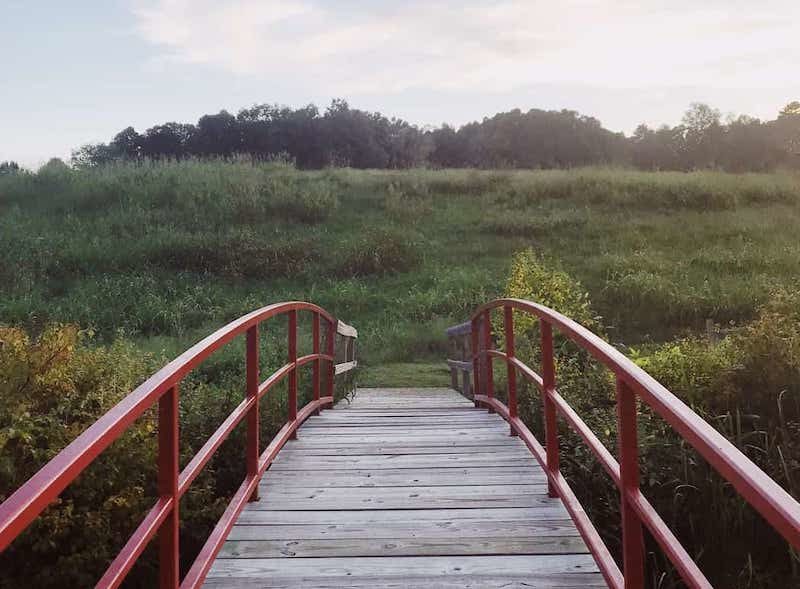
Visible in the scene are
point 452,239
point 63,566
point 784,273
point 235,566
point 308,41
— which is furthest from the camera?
point 452,239

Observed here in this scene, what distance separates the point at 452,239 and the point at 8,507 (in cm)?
2008

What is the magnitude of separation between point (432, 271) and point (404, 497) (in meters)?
14.5

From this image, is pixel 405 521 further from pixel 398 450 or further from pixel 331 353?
pixel 331 353

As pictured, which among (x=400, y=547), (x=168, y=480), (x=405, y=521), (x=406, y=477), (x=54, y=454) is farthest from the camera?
(x=406, y=477)

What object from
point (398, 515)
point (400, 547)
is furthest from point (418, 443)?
point (400, 547)

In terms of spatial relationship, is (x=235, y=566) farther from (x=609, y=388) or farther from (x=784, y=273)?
(x=784, y=273)

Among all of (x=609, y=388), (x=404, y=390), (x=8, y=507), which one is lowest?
(x=404, y=390)

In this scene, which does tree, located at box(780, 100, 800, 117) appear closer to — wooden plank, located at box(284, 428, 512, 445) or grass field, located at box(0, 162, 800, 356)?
grass field, located at box(0, 162, 800, 356)

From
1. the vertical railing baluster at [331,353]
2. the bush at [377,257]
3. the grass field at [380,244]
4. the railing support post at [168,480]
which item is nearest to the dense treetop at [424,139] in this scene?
the grass field at [380,244]

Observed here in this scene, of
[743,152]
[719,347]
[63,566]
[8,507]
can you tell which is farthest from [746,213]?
[743,152]

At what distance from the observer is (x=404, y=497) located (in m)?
4.35

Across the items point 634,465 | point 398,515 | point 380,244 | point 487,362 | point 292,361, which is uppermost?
point 380,244

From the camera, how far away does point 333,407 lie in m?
9.03

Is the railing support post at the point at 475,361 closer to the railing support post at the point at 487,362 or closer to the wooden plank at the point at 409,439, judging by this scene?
the railing support post at the point at 487,362
